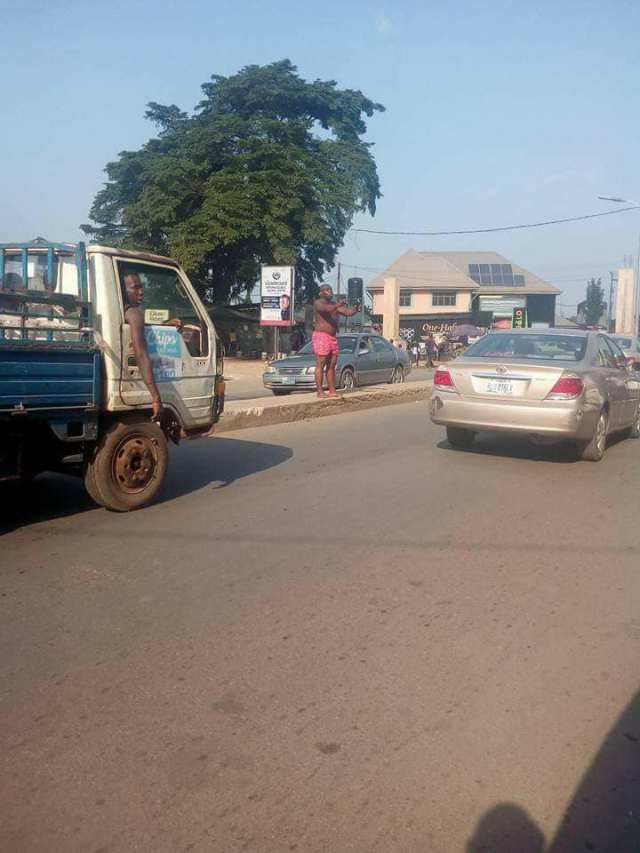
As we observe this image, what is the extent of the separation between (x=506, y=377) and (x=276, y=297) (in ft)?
59.3

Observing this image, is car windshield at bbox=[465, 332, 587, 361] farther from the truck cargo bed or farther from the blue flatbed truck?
the truck cargo bed

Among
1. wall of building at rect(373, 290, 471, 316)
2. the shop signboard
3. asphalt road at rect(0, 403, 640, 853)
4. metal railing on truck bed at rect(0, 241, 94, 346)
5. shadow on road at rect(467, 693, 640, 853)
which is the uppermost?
wall of building at rect(373, 290, 471, 316)

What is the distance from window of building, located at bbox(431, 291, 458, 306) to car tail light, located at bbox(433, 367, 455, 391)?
5328 centimetres

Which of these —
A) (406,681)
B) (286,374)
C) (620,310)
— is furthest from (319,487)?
(620,310)

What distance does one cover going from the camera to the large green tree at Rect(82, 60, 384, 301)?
108 feet

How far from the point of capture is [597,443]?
9.08 meters

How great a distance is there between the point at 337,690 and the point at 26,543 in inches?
123

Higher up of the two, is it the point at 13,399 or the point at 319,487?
the point at 13,399

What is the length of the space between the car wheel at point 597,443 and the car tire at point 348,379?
8.73 m

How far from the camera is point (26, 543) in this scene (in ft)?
19.2

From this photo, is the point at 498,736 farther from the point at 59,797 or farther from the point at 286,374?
the point at 286,374

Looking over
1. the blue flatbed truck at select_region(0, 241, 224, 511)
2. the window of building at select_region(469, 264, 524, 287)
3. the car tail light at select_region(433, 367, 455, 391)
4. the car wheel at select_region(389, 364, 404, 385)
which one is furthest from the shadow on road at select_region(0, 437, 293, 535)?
the window of building at select_region(469, 264, 524, 287)

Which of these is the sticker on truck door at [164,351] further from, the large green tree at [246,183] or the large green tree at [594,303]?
the large green tree at [594,303]

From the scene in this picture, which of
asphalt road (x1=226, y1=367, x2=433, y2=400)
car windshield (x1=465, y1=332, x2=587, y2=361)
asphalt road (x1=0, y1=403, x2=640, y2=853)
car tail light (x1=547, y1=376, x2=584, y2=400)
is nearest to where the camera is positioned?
asphalt road (x1=0, y1=403, x2=640, y2=853)
